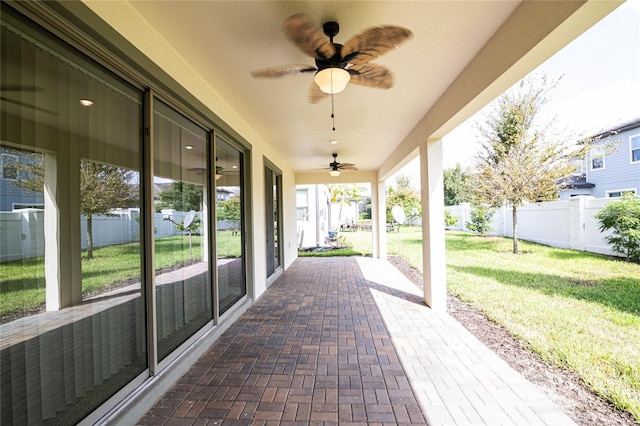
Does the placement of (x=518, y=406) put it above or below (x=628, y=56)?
below

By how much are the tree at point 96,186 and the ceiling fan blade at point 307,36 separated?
148 centimetres

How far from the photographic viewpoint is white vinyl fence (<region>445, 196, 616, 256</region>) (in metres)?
7.63

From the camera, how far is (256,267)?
15.6 feet

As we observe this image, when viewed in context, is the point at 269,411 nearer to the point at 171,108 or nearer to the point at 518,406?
the point at 518,406

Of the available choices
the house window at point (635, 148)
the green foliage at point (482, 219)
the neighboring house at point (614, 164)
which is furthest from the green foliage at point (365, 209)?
the house window at point (635, 148)

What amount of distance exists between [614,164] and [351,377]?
48.9 feet

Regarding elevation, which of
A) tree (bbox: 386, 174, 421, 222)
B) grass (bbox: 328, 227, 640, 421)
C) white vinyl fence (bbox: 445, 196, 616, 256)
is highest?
tree (bbox: 386, 174, 421, 222)

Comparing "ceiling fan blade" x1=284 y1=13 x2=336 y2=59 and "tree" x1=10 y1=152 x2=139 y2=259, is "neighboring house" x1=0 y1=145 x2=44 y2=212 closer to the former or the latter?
"tree" x1=10 y1=152 x2=139 y2=259

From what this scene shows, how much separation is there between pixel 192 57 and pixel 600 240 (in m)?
9.80

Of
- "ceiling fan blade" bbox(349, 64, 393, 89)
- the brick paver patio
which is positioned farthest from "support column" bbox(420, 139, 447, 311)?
"ceiling fan blade" bbox(349, 64, 393, 89)

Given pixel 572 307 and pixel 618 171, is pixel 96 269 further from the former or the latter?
pixel 618 171

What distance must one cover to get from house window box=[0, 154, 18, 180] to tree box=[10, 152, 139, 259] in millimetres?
55

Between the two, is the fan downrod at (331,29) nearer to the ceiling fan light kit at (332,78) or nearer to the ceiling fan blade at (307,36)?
the ceiling fan blade at (307,36)

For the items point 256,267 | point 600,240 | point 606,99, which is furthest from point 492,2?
point 606,99
